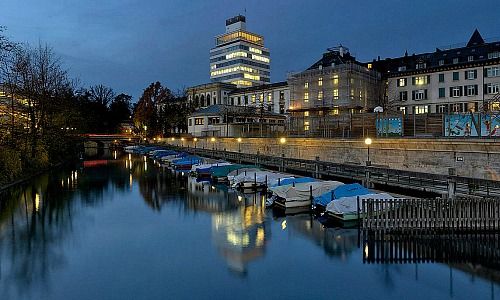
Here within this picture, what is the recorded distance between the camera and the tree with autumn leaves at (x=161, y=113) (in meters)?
116

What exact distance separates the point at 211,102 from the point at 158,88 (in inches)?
745

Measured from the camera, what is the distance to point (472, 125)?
3372cm

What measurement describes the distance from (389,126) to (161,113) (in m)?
93.4

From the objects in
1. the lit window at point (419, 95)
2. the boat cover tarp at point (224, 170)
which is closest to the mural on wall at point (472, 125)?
the boat cover tarp at point (224, 170)

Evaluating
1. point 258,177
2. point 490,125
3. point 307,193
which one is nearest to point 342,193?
point 307,193

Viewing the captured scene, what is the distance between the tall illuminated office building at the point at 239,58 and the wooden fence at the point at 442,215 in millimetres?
149764

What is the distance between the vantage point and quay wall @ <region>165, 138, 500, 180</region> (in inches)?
1256

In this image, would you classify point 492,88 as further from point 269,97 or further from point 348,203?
point 269,97

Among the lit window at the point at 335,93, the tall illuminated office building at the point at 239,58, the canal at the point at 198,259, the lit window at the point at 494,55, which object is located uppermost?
the tall illuminated office building at the point at 239,58

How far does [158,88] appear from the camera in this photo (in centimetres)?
13000

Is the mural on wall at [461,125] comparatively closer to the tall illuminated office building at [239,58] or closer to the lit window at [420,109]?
the lit window at [420,109]

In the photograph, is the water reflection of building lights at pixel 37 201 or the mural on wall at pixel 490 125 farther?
the water reflection of building lights at pixel 37 201

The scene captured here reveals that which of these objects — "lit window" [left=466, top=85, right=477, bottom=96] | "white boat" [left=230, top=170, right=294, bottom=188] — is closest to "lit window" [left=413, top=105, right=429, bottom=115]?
"lit window" [left=466, top=85, right=477, bottom=96]

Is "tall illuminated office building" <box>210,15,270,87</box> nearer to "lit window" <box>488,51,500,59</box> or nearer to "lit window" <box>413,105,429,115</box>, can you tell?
"lit window" <box>413,105,429,115</box>
